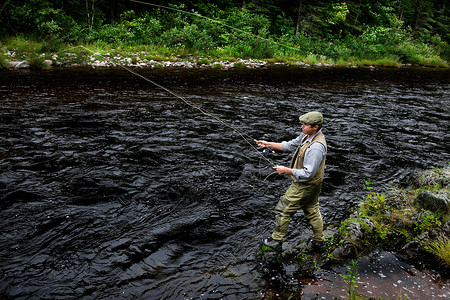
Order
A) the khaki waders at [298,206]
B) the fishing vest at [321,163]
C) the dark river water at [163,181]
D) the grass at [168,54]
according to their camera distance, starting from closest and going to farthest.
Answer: the dark river water at [163,181] → the fishing vest at [321,163] → the khaki waders at [298,206] → the grass at [168,54]

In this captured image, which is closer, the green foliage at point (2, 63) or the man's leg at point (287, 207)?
the man's leg at point (287, 207)

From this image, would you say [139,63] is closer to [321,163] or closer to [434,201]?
[321,163]

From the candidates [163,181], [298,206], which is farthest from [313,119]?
[163,181]

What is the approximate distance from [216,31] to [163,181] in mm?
21977

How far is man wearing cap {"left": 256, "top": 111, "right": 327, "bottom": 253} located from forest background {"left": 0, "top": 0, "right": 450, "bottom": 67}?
30.0 feet

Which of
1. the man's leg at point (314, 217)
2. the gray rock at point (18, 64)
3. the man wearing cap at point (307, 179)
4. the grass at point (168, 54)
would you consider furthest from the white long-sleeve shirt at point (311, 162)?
the gray rock at point (18, 64)

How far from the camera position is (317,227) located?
4.58 metres

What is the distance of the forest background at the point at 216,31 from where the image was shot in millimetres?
19156

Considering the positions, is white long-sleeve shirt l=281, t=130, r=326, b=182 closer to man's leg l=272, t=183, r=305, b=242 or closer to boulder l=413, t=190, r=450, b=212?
man's leg l=272, t=183, r=305, b=242

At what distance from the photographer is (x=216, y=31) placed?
84.8 ft

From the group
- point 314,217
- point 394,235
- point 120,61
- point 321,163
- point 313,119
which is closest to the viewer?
point 313,119

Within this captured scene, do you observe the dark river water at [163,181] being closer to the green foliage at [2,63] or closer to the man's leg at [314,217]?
the man's leg at [314,217]

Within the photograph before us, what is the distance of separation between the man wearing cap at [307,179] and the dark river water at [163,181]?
477 mm

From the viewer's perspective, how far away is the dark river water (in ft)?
13.4
